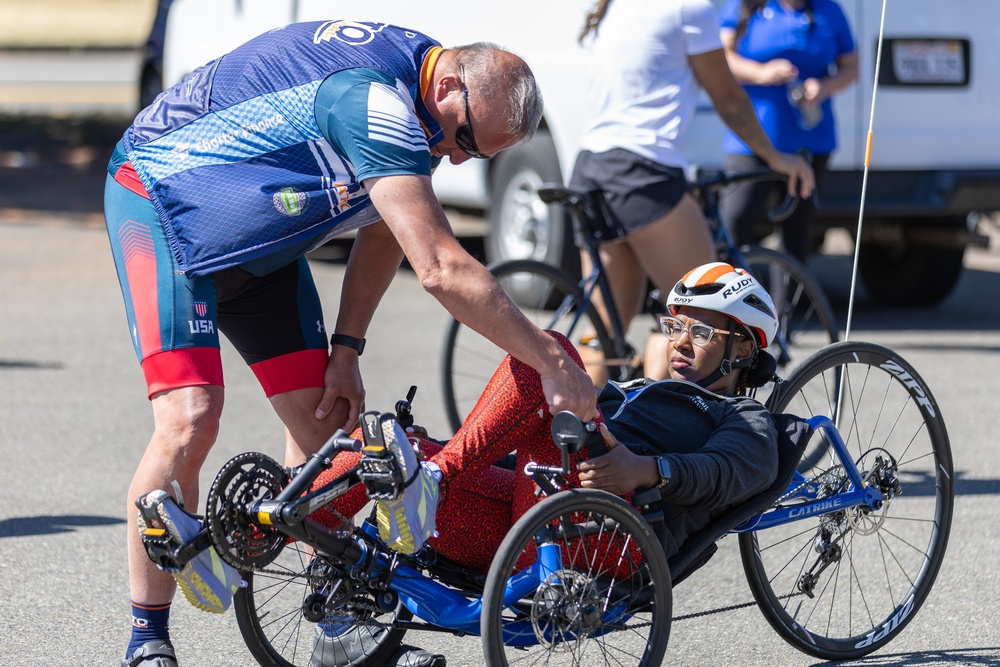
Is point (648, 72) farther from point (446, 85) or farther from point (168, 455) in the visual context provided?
point (168, 455)

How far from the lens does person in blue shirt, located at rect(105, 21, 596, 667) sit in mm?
2992

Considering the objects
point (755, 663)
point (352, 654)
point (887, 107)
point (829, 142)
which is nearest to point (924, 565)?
point (755, 663)

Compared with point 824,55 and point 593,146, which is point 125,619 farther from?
point 824,55

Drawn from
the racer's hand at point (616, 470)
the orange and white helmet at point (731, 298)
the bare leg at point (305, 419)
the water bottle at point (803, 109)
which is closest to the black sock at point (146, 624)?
the bare leg at point (305, 419)

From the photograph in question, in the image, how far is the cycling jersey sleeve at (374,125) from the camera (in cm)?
299

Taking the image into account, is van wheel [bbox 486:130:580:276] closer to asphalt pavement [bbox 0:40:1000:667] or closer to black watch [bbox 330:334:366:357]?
asphalt pavement [bbox 0:40:1000:667]

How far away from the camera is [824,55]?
674 centimetres

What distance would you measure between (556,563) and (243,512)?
69 cm

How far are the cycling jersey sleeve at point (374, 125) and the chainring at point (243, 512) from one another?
2.16 feet

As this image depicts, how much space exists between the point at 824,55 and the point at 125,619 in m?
4.34

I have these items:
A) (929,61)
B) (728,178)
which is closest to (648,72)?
(728,178)

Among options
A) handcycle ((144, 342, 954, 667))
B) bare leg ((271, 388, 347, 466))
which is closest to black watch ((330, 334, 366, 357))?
bare leg ((271, 388, 347, 466))

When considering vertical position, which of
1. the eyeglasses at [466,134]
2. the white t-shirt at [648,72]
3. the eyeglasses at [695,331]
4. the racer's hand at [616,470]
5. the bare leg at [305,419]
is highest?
the eyeglasses at [466,134]

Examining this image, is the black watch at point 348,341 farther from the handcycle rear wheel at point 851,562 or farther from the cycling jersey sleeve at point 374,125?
the handcycle rear wheel at point 851,562
